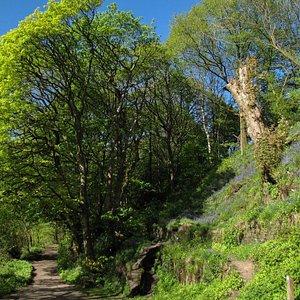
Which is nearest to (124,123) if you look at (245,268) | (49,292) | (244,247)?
(49,292)

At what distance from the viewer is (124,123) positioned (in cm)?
2428

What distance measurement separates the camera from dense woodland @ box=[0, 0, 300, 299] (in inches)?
671

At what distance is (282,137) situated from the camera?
16.0 metres

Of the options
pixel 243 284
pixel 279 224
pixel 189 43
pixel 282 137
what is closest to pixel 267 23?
pixel 189 43

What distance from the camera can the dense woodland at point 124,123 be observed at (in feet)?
55.9

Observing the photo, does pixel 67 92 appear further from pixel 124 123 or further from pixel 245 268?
pixel 245 268

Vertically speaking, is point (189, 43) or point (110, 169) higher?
point (189, 43)

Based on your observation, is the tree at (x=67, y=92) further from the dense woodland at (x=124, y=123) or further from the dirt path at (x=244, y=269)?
the dirt path at (x=244, y=269)

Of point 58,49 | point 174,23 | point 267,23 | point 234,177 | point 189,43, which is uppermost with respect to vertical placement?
point 174,23

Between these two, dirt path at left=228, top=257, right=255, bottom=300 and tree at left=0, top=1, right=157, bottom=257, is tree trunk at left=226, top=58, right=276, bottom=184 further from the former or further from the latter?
tree at left=0, top=1, right=157, bottom=257

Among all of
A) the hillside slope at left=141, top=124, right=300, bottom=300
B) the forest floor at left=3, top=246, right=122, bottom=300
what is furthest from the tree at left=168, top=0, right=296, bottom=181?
the forest floor at left=3, top=246, right=122, bottom=300

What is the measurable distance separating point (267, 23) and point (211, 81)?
34.9ft

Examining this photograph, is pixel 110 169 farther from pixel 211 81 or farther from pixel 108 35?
pixel 211 81

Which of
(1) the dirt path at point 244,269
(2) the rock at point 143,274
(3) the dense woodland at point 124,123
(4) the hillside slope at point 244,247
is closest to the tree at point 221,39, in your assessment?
(3) the dense woodland at point 124,123
